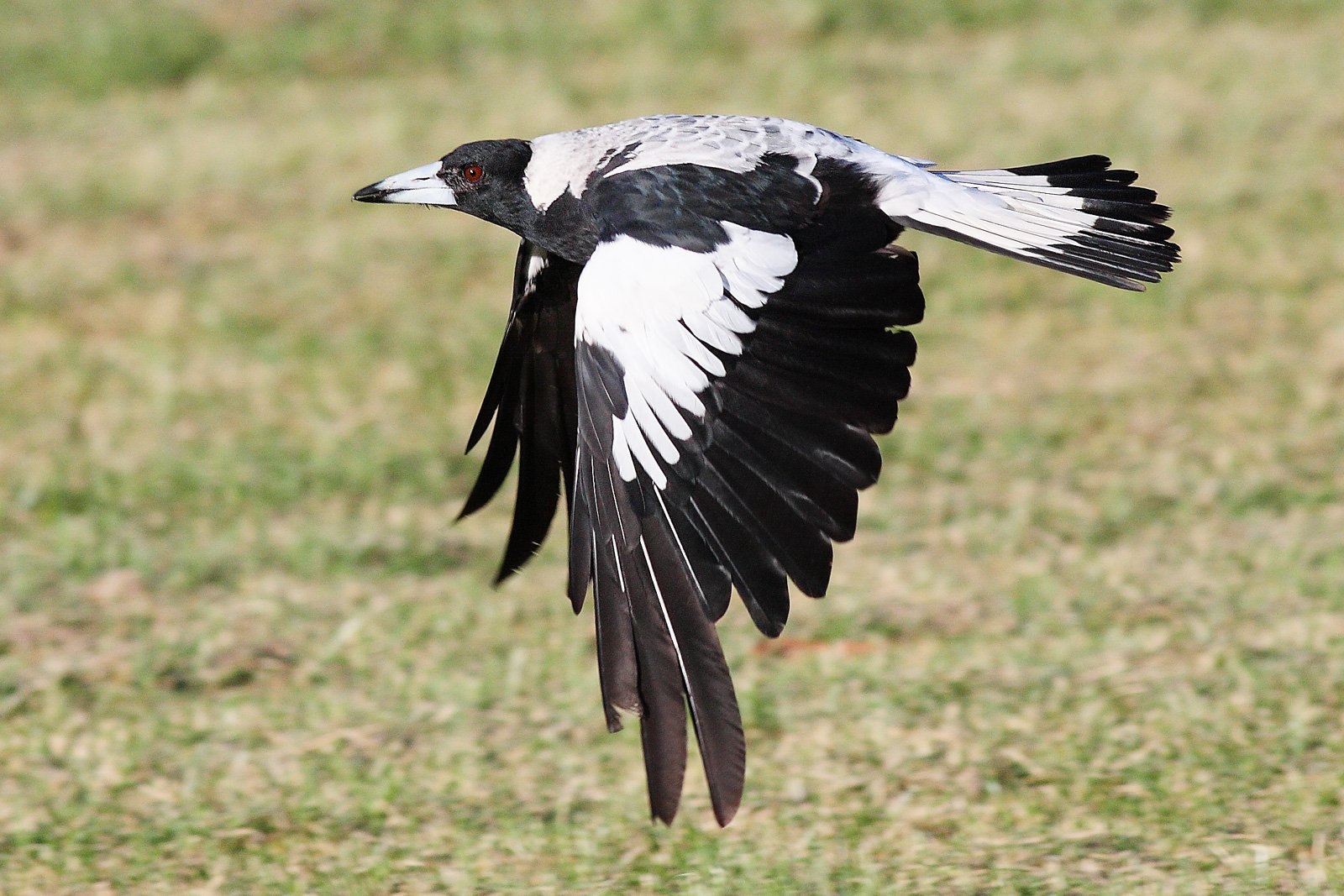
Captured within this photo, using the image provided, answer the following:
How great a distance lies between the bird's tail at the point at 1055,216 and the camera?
326 centimetres

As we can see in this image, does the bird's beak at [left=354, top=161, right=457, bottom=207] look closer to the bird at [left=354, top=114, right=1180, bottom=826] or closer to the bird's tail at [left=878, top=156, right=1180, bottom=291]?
the bird at [left=354, top=114, right=1180, bottom=826]

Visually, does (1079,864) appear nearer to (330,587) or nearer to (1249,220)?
(330,587)

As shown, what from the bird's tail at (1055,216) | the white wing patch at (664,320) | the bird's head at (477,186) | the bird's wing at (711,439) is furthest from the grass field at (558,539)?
the bird's head at (477,186)

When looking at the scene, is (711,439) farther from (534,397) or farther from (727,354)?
(534,397)

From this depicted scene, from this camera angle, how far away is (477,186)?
363 cm

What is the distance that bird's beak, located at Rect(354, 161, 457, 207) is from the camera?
3.62 meters

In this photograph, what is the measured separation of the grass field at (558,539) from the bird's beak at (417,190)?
3.57ft

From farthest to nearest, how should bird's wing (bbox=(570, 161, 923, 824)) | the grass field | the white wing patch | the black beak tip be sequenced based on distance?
the black beak tip
the grass field
the white wing patch
bird's wing (bbox=(570, 161, 923, 824))

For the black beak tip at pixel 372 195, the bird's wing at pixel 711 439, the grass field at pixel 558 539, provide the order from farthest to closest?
the black beak tip at pixel 372 195, the grass field at pixel 558 539, the bird's wing at pixel 711 439

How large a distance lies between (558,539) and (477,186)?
179cm

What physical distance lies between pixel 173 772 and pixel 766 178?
1.67m

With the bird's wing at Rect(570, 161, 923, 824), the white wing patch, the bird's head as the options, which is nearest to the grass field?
the bird's wing at Rect(570, 161, 923, 824)

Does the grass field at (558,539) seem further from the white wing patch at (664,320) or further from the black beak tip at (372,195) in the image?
the black beak tip at (372,195)

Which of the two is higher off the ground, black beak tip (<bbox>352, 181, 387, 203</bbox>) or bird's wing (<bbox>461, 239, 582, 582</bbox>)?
black beak tip (<bbox>352, 181, 387, 203</bbox>)
